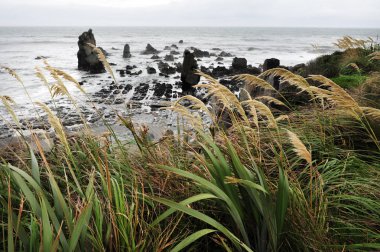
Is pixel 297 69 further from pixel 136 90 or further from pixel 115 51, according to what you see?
pixel 115 51

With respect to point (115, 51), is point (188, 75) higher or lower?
lower

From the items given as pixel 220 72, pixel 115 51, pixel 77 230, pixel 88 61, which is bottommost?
pixel 220 72

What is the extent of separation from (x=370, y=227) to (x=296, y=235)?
1.68 ft

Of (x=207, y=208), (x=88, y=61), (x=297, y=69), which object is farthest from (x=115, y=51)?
(x=207, y=208)

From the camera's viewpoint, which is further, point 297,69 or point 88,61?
point 88,61

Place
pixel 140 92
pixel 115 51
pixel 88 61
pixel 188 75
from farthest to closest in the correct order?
1. pixel 115 51
2. pixel 88 61
3. pixel 188 75
4. pixel 140 92

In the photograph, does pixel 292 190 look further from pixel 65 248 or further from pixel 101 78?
pixel 101 78

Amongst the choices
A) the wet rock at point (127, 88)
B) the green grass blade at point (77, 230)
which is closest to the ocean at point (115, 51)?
the wet rock at point (127, 88)

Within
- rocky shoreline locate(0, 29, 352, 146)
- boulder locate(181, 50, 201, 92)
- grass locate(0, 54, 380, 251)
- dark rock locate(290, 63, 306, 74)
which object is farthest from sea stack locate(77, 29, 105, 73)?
grass locate(0, 54, 380, 251)

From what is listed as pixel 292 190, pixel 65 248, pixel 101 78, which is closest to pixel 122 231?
pixel 65 248

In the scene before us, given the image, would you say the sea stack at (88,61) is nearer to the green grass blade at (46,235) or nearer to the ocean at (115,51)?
the ocean at (115,51)

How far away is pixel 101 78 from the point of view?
26297mm

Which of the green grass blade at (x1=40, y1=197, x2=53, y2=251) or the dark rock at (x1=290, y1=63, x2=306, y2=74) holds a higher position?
the dark rock at (x1=290, y1=63, x2=306, y2=74)

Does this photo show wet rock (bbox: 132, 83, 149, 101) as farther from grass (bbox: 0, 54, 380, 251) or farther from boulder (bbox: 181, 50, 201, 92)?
grass (bbox: 0, 54, 380, 251)
